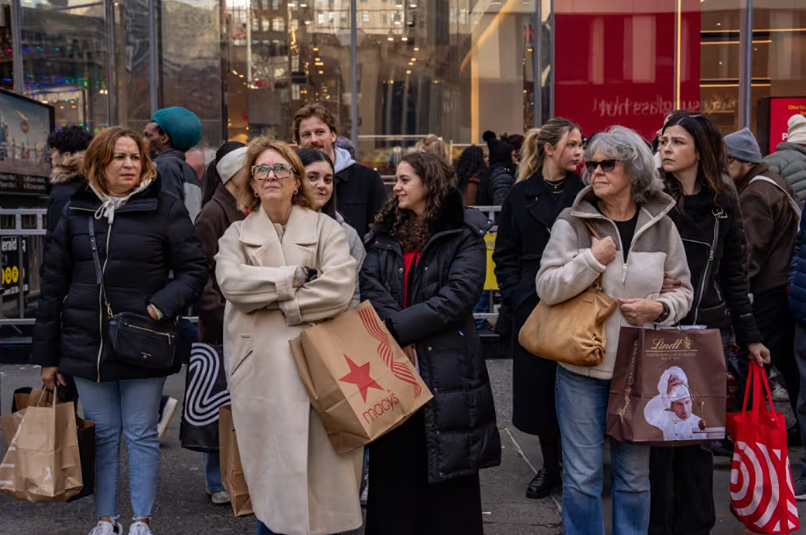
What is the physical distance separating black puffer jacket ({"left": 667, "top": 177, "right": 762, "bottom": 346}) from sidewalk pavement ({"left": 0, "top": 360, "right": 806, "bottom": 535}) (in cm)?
122

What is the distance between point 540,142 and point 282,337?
2.27 meters

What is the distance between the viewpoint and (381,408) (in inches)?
149

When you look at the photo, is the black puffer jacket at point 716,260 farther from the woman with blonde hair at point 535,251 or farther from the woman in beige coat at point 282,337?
the woman in beige coat at point 282,337

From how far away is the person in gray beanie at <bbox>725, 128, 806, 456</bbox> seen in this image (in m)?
6.04

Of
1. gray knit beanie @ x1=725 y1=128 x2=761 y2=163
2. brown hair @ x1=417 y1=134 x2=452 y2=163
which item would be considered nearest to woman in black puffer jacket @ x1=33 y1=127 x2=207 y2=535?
gray knit beanie @ x1=725 y1=128 x2=761 y2=163

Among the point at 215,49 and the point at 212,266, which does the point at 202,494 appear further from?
the point at 215,49

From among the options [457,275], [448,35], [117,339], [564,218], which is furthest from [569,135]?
[448,35]

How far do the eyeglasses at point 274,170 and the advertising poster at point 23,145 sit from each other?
5.31 meters

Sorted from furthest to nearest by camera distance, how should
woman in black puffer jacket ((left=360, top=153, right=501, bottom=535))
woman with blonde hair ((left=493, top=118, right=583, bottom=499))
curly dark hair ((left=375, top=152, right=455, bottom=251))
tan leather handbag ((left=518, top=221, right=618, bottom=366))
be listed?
woman with blonde hair ((left=493, top=118, right=583, bottom=499))
curly dark hair ((left=375, top=152, right=455, bottom=251))
woman in black puffer jacket ((left=360, top=153, right=501, bottom=535))
tan leather handbag ((left=518, top=221, right=618, bottom=366))

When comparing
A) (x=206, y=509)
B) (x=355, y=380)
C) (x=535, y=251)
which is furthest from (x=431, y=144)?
(x=355, y=380)

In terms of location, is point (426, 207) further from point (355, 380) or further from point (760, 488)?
point (760, 488)

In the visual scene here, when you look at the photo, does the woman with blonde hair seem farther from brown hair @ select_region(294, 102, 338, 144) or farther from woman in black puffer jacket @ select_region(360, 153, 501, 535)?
brown hair @ select_region(294, 102, 338, 144)

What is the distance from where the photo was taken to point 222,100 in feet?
39.4

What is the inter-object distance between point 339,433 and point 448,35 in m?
9.13
